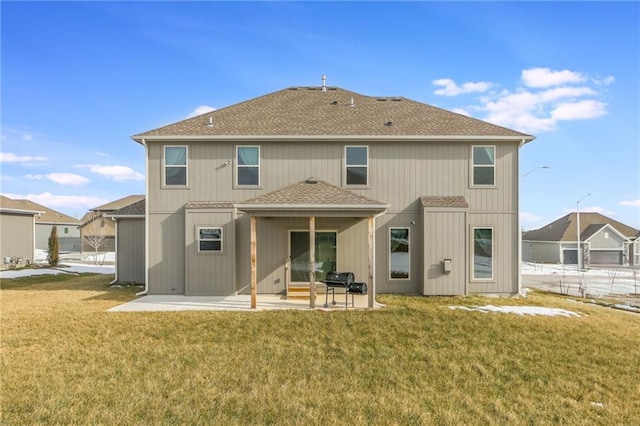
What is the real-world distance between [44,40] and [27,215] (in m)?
15.0

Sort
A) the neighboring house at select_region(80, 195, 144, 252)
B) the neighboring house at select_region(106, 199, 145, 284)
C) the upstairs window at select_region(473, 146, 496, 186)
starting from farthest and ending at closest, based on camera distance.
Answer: the neighboring house at select_region(80, 195, 144, 252), the neighboring house at select_region(106, 199, 145, 284), the upstairs window at select_region(473, 146, 496, 186)

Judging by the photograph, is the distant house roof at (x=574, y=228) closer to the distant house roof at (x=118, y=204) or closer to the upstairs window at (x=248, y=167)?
the upstairs window at (x=248, y=167)

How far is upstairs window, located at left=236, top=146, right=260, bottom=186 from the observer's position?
1152 cm

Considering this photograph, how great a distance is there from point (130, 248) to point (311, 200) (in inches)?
340

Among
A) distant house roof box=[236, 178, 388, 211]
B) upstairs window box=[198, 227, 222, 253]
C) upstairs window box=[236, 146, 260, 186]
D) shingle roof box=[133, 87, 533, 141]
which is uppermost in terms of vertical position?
shingle roof box=[133, 87, 533, 141]

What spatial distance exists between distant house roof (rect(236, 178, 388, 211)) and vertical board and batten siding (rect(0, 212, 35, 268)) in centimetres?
2112

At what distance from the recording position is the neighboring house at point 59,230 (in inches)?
1439

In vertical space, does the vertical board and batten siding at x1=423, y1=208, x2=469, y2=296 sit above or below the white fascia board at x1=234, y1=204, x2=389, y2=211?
below

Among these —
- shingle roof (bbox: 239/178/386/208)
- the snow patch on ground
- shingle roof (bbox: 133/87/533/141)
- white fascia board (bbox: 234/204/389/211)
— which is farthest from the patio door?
the snow patch on ground

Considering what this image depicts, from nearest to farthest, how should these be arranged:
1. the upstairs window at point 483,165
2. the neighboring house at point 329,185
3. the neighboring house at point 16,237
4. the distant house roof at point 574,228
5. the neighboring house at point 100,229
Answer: the neighboring house at point 329,185 < the upstairs window at point 483,165 < the neighboring house at point 16,237 < the distant house roof at point 574,228 < the neighboring house at point 100,229

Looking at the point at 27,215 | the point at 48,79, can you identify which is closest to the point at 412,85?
the point at 48,79

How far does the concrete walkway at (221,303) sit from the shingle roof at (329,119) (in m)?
5.47

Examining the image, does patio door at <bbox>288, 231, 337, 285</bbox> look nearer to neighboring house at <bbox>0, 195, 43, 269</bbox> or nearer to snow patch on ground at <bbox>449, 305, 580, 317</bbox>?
snow patch on ground at <bbox>449, 305, 580, 317</bbox>

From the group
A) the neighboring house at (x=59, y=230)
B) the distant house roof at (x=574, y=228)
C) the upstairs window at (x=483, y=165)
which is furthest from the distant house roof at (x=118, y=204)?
the distant house roof at (x=574, y=228)
